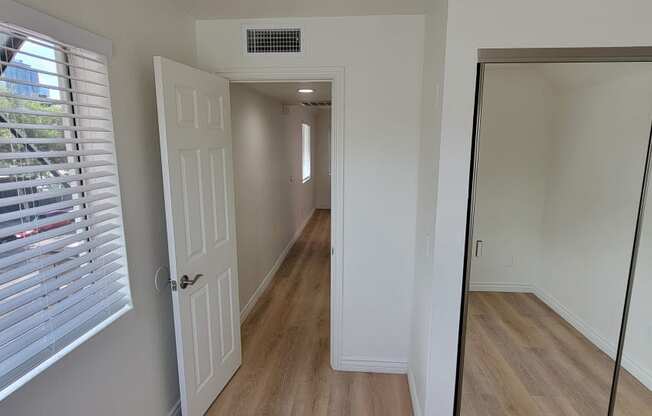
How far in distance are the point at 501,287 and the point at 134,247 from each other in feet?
6.08

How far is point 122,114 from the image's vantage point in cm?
162

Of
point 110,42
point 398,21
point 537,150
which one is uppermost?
point 398,21

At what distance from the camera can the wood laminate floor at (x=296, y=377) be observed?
7.39ft

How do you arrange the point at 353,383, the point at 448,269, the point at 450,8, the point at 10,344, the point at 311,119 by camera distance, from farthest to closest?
the point at 311,119 < the point at 353,383 < the point at 448,269 < the point at 450,8 < the point at 10,344

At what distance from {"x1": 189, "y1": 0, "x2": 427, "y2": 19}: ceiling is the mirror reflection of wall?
711 millimetres

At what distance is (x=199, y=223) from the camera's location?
203 cm

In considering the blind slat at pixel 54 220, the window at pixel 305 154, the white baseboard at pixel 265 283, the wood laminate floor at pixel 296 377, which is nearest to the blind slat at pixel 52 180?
the blind slat at pixel 54 220

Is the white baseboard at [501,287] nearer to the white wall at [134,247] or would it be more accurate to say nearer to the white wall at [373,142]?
the white wall at [373,142]

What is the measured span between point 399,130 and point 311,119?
18.6 ft

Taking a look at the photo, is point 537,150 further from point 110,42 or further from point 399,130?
point 110,42

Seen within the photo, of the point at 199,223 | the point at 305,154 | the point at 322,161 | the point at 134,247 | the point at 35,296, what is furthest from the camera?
the point at 322,161

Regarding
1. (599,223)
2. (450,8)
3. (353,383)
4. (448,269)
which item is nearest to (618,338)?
(599,223)

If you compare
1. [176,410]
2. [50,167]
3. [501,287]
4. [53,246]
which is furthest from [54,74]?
[501,287]

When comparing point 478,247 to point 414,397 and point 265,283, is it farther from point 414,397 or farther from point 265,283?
point 265,283
